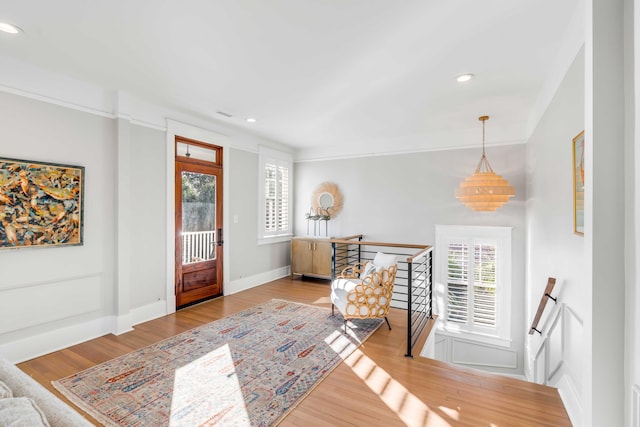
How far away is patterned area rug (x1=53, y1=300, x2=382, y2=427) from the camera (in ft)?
6.73

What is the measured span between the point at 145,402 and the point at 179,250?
7.55 feet

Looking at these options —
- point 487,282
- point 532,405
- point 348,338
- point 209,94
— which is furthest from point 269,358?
point 487,282

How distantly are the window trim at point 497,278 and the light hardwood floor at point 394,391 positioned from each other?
201cm

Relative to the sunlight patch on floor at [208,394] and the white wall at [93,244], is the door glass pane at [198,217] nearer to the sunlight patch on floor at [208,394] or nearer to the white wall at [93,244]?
the white wall at [93,244]

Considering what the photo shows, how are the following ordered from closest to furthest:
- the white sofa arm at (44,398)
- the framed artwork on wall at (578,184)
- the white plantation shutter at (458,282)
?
the white sofa arm at (44,398), the framed artwork on wall at (578,184), the white plantation shutter at (458,282)

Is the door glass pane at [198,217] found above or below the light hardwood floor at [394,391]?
above

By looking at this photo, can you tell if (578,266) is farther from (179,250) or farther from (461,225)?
(179,250)

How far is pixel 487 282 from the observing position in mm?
4750

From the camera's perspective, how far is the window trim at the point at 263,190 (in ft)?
18.1

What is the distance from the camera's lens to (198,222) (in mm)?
4445

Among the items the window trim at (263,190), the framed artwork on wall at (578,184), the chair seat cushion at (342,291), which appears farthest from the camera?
the window trim at (263,190)

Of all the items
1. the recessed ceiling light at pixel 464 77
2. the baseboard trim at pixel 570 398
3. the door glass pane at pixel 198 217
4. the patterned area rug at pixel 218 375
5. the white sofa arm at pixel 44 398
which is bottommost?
the patterned area rug at pixel 218 375

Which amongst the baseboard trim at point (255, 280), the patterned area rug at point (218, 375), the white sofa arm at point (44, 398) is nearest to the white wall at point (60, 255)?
the patterned area rug at point (218, 375)

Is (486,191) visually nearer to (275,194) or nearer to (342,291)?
(342,291)
